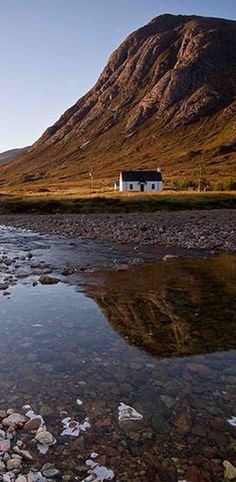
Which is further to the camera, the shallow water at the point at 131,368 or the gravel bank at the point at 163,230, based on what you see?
the gravel bank at the point at 163,230

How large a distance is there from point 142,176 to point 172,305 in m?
133

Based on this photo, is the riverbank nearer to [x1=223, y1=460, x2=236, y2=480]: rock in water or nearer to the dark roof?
the dark roof

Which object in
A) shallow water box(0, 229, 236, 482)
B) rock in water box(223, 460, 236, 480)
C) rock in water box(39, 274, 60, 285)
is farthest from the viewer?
rock in water box(39, 274, 60, 285)

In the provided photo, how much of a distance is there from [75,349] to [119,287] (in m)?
8.67

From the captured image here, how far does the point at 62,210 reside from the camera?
8150cm

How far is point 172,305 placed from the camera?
1819 centimetres

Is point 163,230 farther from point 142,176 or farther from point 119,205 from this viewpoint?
point 142,176

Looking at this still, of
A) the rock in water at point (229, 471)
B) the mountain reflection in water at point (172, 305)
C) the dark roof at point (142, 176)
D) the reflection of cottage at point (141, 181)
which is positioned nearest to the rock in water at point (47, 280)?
the mountain reflection in water at point (172, 305)

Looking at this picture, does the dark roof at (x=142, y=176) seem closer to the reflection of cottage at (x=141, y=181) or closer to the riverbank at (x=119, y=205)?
the reflection of cottage at (x=141, y=181)

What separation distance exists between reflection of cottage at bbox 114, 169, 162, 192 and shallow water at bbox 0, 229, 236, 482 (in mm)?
126356

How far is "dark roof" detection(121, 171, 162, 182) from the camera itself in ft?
484

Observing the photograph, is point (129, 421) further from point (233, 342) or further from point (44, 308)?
point (44, 308)

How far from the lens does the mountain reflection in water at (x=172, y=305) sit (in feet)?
46.3

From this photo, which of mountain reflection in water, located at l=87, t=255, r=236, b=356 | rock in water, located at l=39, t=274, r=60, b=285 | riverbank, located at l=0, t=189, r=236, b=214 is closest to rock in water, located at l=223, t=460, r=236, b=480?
mountain reflection in water, located at l=87, t=255, r=236, b=356
